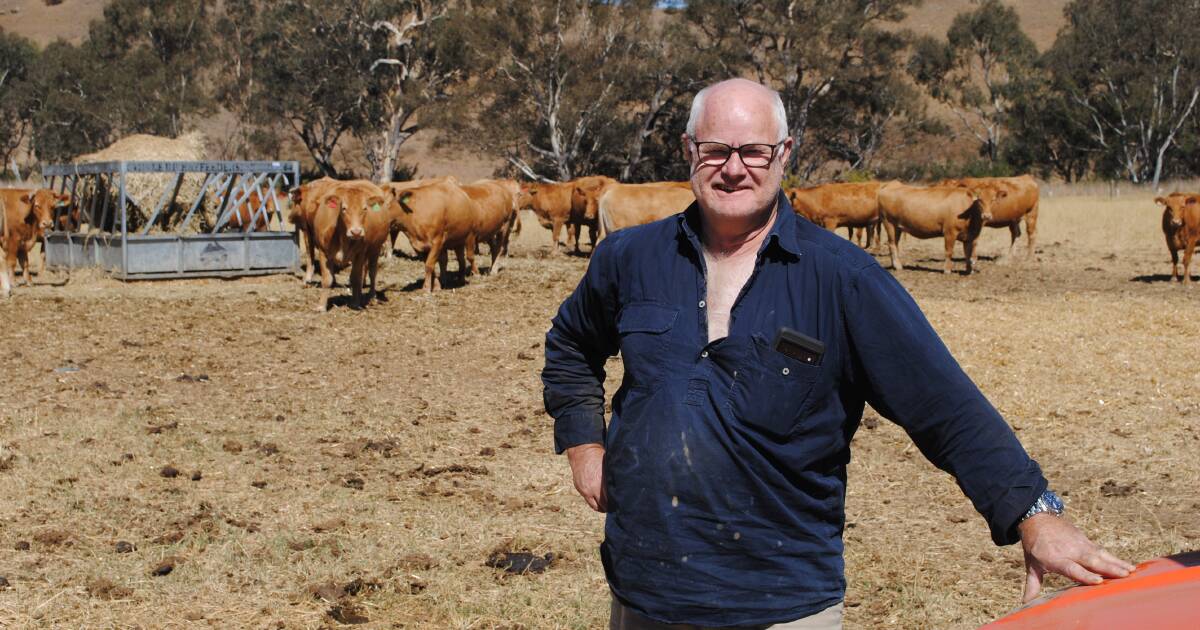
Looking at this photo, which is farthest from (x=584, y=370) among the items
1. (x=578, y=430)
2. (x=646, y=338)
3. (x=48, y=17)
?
(x=48, y=17)

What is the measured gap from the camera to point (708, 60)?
45750mm

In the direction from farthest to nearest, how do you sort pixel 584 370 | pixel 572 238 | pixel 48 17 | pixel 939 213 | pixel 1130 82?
pixel 48 17
pixel 1130 82
pixel 572 238
pixel 939 213
pixel 584 370

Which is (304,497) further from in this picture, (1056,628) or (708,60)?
(708,60)

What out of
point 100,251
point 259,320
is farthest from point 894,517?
point 100,251

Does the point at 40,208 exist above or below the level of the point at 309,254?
above

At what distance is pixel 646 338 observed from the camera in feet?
8.60

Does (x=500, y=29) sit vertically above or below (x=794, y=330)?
above

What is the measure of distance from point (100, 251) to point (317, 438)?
11.2m

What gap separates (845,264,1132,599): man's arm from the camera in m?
2.40

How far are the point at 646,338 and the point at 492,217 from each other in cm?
1525

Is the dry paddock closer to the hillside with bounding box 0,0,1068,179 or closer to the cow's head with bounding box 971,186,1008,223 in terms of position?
the cow's head with bounding box 971,186,1008,223

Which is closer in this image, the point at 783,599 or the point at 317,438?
the point at 783,599

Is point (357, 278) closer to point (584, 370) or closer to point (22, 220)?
point (22, 220)

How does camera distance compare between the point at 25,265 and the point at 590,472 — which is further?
the point at 25,265
